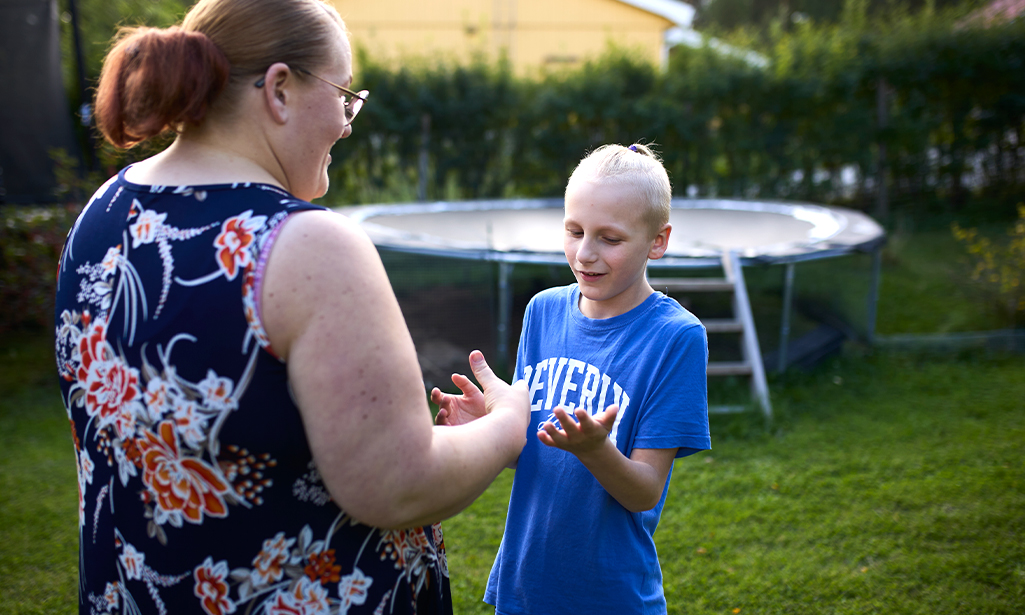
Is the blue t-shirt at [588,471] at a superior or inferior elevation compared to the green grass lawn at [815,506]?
superior

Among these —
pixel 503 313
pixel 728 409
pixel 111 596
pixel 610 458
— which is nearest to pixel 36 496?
pixel 503 313

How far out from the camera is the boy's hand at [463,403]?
107 cm

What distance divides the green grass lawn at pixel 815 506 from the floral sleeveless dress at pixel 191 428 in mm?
511

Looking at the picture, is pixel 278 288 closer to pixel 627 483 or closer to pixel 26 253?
pixel 627 483

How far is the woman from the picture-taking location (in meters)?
0.73

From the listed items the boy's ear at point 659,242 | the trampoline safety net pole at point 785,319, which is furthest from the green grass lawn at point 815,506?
the boy's ear at point 659,242

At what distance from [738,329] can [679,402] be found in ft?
9.76

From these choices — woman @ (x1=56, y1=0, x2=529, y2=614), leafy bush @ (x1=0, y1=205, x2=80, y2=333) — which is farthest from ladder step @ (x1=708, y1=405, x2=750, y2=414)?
leafy bush @ (x1=0, y1=205, x2=80, y2=333)

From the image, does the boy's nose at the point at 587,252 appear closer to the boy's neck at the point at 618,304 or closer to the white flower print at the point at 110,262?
the boy's neck at the point at 618,304

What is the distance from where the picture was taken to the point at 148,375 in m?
0.77

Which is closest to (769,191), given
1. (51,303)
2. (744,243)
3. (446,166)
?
(744,243)

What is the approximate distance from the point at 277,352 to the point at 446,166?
26.7 ft

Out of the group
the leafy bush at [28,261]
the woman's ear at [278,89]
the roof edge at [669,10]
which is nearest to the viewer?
the woman's ear at [278,89]

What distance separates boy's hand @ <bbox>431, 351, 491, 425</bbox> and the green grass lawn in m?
0.33
